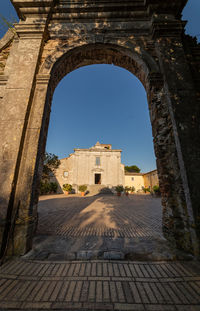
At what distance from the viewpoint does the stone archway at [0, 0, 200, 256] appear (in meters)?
2.50

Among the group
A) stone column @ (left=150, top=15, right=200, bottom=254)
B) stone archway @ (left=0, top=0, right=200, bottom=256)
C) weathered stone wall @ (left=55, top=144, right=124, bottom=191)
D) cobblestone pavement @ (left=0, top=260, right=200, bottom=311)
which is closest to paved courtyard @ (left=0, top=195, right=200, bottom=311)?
cobblestone pavement @ (left=0, top=260, right=200, bottom=311)

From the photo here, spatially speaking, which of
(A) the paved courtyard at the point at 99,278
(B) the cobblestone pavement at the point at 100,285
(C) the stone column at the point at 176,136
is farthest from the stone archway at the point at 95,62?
(B) the cobblestone pavement at the point at 100,285

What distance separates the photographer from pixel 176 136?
2717mm

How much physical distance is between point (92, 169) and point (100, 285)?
869 inches

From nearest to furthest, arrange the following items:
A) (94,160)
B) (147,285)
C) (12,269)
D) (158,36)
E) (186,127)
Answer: (147,285), (12,269), (186,127), (158,36), (94,160)

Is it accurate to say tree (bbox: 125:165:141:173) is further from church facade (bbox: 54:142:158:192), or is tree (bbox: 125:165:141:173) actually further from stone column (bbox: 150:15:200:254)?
stone column (bbox: 150:15:200:254)

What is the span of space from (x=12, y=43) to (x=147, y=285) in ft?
21.8

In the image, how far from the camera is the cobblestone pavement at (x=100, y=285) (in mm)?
1408

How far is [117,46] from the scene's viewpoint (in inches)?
149

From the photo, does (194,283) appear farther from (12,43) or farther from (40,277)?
(12,43)

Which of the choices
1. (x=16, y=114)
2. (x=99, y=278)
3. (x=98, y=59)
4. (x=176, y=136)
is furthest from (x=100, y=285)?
(x=98, y=59)

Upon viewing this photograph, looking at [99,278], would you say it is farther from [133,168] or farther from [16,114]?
[133,168]

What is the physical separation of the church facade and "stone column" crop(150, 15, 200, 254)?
1965 centimetres

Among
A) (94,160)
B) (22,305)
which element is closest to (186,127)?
(22,305)
